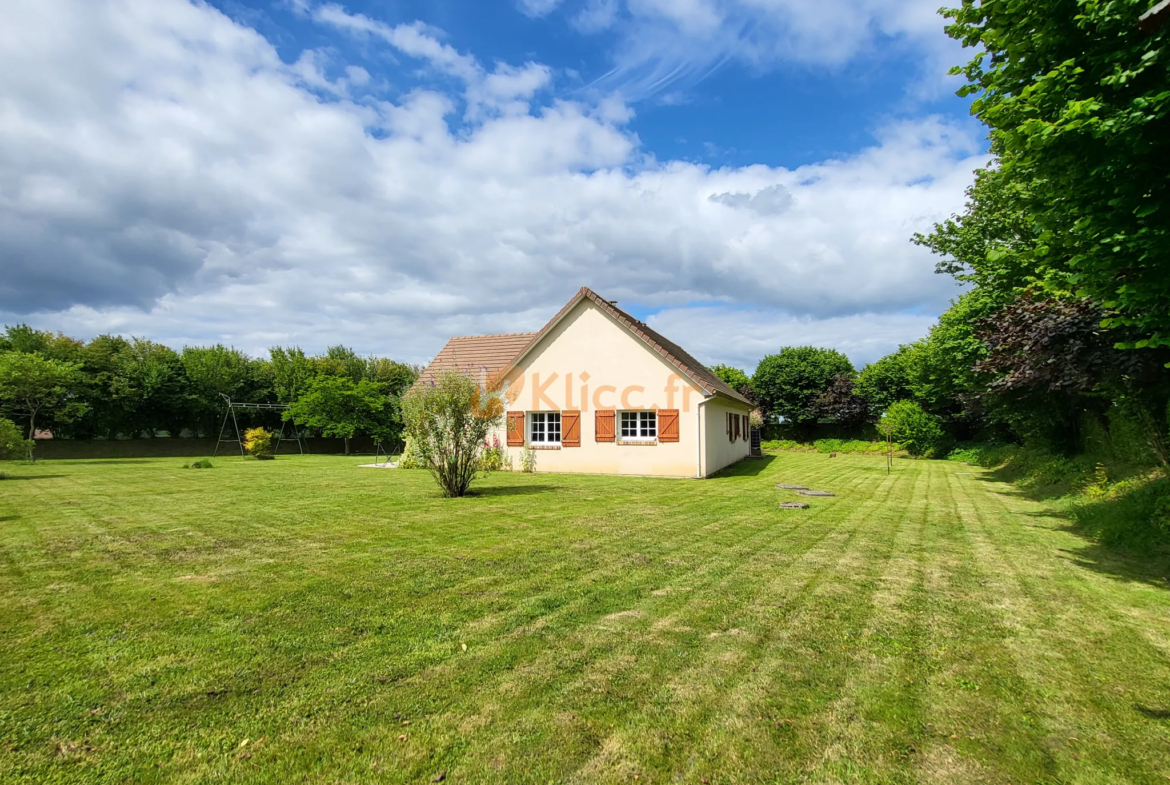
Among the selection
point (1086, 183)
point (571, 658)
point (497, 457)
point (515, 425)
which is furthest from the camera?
A: point (515, 425)

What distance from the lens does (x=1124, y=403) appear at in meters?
10.8

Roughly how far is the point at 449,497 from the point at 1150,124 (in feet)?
35.7

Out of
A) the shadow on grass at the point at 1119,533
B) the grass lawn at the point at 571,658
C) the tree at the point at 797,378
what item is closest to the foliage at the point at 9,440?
the grass lawn at the point at 571,658

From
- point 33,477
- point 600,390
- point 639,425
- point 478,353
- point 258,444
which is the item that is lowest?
point 33,477

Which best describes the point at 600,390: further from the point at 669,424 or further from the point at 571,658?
the point at 571,658

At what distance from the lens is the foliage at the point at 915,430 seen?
93.4ft

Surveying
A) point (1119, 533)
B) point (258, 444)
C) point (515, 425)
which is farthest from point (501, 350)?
point (1119, 533)

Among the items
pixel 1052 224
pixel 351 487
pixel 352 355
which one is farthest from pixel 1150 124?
pixel 352 355

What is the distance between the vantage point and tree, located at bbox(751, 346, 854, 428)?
36.6 metres

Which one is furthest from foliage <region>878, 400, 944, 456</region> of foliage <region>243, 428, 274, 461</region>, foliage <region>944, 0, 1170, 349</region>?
foliage <region>243, 428, 274, 461</region>

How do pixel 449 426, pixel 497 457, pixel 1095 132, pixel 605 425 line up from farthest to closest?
pixel 497 457, pixel 605 425, pixel 449 426, pixel 1095 132

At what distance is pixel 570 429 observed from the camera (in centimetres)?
1777

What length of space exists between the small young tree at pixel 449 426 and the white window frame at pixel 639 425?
6752mm

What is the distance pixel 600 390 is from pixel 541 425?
249 centimetres
